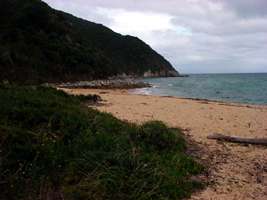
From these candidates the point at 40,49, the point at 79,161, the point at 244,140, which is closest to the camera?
the point at 79,161

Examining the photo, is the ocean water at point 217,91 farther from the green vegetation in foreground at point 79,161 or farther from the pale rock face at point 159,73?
the pale rock face at point 159,73

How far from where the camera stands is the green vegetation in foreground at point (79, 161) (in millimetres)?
5262

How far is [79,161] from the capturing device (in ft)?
19.2

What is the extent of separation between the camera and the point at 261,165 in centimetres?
760

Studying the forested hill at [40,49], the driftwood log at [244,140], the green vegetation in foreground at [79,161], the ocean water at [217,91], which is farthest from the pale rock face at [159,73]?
the green vegetation in foreground at [79,161]

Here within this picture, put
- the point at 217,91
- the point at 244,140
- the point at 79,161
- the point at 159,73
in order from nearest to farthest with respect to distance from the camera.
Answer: the point at 79,161, the point at 244,140, the point at 217,91, the point at 159,73

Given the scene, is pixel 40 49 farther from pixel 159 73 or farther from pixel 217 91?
pixel 159 73

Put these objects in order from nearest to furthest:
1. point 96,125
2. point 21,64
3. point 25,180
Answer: point 25,180 → point 96,125 → point 21,64

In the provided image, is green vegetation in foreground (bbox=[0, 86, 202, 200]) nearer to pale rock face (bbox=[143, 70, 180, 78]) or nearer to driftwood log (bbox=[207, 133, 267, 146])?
driftwood log (bbox=[207, 133, 267, 146])

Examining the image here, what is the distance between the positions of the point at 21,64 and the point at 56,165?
3358 cm

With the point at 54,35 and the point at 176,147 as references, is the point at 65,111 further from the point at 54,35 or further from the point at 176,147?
the point at 54,35

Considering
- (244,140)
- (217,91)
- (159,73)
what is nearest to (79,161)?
(244,140)

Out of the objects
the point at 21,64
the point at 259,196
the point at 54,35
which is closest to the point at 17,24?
the point at 54,35

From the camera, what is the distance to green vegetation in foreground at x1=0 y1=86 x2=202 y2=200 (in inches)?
207
